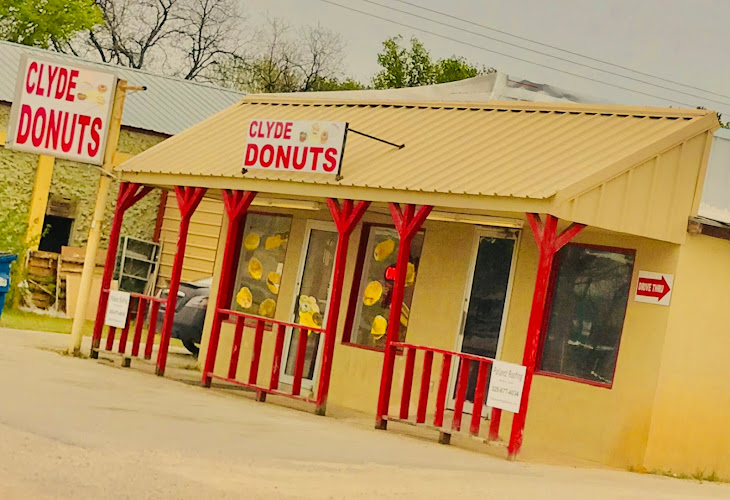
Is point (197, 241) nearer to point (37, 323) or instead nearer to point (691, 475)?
point (37, 323)

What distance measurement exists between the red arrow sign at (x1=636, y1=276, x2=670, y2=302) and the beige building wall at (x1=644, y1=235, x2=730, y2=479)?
12cm

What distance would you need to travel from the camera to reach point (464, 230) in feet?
60.4

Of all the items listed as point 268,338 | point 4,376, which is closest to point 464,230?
point 268,338

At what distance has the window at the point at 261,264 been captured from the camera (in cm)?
2128

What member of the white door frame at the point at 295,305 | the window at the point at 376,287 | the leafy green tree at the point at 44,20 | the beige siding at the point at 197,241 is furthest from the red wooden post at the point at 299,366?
the leafy green tree at the point at 44,20

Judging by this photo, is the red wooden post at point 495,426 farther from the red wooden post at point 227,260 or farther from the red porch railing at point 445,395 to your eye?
the red wooden post at point 227,260

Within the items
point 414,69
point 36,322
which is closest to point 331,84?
point 414,69

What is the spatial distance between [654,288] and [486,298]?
254 centimetres

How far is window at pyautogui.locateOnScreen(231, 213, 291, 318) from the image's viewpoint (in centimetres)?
2128

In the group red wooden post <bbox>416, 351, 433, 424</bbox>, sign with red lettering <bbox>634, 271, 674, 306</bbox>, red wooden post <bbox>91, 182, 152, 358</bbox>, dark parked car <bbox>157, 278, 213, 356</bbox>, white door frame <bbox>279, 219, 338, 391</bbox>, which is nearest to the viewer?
sign with red lettering <bbox>634, 271, 674, 306</bbox>

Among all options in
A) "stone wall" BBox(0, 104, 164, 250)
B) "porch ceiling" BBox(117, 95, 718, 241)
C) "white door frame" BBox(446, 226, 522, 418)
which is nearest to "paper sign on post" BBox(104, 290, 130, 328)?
"porch ceiling" BBox(117, 95, 718, 241)

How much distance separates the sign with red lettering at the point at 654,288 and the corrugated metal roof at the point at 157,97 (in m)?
18.4

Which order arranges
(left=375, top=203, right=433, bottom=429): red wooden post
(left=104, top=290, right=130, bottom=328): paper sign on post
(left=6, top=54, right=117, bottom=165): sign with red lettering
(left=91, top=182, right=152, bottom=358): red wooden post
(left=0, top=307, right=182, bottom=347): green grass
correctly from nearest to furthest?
1. (left=375, top=203, right=433, bottom=429): red wooden post
2. (left=6, top=54, right=117, bottom=165): sign with red lettering
3. (left=104, top=290, right=130, bottom=328): paper sign on post
4. (left=91, top=182, right=152, bottom=358): red wooden post
5. (left=0, top=307, right=182, bottom=347): green grass

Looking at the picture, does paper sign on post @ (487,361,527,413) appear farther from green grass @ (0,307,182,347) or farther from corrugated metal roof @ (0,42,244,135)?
corrugated metal roof @ (0,42,244,135)
